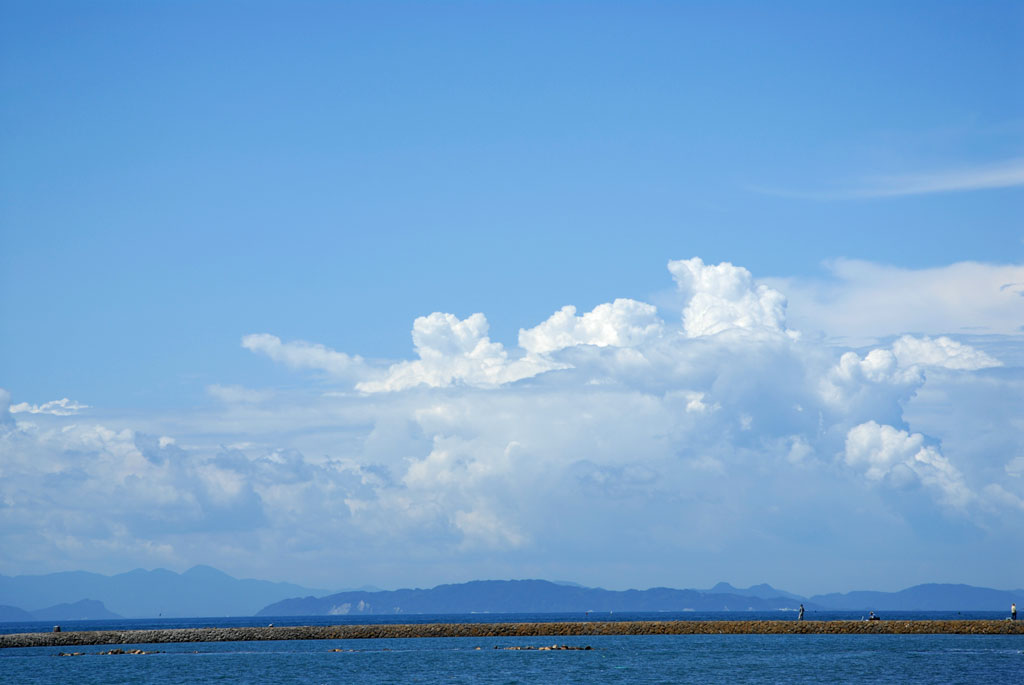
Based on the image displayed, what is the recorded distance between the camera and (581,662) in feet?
274

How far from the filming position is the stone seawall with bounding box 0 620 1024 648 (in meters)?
112

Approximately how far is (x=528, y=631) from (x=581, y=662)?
130ft

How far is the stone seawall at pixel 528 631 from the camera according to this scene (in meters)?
112

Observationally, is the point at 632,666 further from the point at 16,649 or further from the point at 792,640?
the point at 16,649

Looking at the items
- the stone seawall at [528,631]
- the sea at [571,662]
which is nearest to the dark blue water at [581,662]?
the sea at [571,662]

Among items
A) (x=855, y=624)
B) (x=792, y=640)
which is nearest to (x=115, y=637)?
(x=792, y=640)

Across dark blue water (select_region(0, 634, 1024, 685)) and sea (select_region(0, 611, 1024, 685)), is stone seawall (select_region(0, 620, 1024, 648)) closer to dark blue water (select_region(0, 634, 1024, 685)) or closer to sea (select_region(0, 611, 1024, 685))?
sea (select_region(0, 611, 1024, 685))

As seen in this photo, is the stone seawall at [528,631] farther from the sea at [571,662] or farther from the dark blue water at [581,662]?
Result: the dark blue water at [581,662]

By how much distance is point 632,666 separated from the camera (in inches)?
3147

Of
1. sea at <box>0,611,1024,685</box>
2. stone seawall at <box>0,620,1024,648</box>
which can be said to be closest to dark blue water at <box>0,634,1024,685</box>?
sea at <box>0,611,1024,685</box>

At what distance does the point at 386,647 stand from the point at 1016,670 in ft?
196

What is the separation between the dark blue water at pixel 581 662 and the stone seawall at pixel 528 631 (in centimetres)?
420

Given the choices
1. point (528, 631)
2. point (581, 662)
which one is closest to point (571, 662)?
point (581, 662)

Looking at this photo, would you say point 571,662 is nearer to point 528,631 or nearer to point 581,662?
point 581,662
